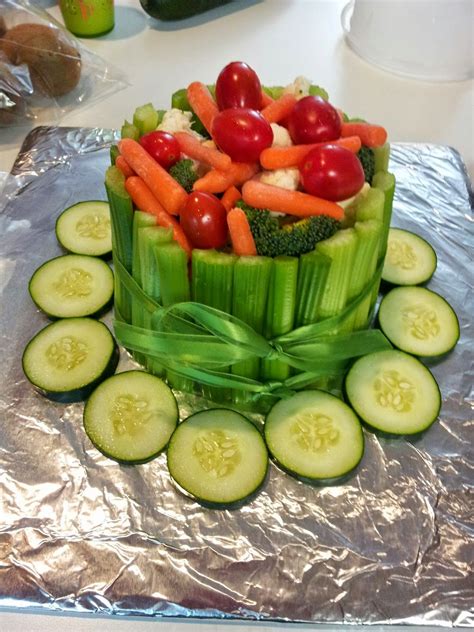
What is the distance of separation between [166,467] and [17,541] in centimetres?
42

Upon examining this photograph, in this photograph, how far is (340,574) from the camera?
1.56 meters

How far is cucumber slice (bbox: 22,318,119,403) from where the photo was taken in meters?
1.85

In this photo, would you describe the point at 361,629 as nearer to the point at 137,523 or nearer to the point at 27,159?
the point at 137,523

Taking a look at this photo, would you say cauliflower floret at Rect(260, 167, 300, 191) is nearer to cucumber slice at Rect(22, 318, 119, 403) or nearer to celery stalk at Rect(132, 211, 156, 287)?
celery stalk at Rect(132, 211, 156, 287)

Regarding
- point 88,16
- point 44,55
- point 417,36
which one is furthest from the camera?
point 88,16

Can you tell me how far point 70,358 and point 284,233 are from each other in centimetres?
78

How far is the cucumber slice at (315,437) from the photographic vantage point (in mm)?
1683

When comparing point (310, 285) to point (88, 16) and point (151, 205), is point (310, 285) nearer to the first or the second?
point (151, 205)

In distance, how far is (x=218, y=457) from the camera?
1.67 m

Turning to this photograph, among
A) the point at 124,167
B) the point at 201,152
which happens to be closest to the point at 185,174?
the point at 201,152

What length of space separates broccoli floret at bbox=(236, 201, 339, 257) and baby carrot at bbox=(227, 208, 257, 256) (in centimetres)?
2

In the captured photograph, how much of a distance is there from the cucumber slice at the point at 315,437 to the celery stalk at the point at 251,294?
0.15m

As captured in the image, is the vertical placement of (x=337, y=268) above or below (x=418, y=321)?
above

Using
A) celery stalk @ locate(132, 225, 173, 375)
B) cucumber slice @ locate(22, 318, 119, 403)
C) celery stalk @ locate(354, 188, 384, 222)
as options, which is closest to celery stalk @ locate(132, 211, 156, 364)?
celery stalk @ locate(132, 225, 173, 375)
